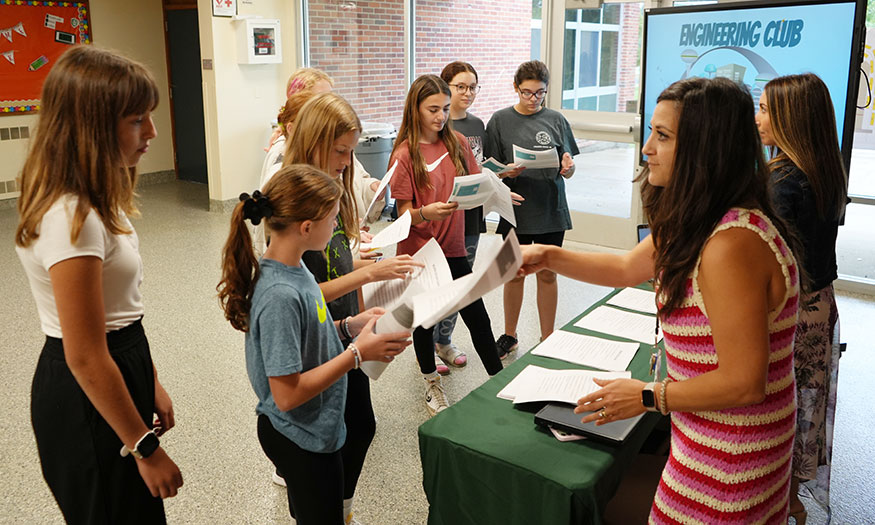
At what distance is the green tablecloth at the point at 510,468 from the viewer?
154 centimetres

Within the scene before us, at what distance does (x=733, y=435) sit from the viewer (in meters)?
1.33

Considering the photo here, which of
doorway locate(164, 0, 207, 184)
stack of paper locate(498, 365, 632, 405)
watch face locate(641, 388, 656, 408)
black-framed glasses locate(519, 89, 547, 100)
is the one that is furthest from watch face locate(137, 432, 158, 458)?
doorway locate(164, 0, 207, 184)

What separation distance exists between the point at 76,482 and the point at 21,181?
61 centimetres

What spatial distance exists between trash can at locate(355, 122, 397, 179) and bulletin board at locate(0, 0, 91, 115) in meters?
3.13

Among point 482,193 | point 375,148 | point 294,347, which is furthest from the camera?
point 375,148

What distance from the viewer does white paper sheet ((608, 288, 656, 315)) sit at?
252 centimetres

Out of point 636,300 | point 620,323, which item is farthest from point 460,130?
point 620,323

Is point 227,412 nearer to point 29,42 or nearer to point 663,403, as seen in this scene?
point 663,403

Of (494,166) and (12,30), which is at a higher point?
(12,30)

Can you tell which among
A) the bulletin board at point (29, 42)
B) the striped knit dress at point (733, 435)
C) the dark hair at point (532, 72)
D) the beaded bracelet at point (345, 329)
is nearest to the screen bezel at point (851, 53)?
the dark hair at point (532, 72)

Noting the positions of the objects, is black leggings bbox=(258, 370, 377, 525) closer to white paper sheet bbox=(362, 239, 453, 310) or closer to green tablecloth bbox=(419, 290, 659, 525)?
green tablecloth bbox=(419, 290, 659, 525)

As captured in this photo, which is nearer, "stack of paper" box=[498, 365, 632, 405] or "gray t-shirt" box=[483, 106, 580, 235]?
"stack of paper" box=[498, 365, 632, 405]

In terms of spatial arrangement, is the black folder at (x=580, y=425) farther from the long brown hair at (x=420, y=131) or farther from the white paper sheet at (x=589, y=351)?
the long brown hair at (x=420, y=131)

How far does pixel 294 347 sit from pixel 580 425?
688 millimetres
